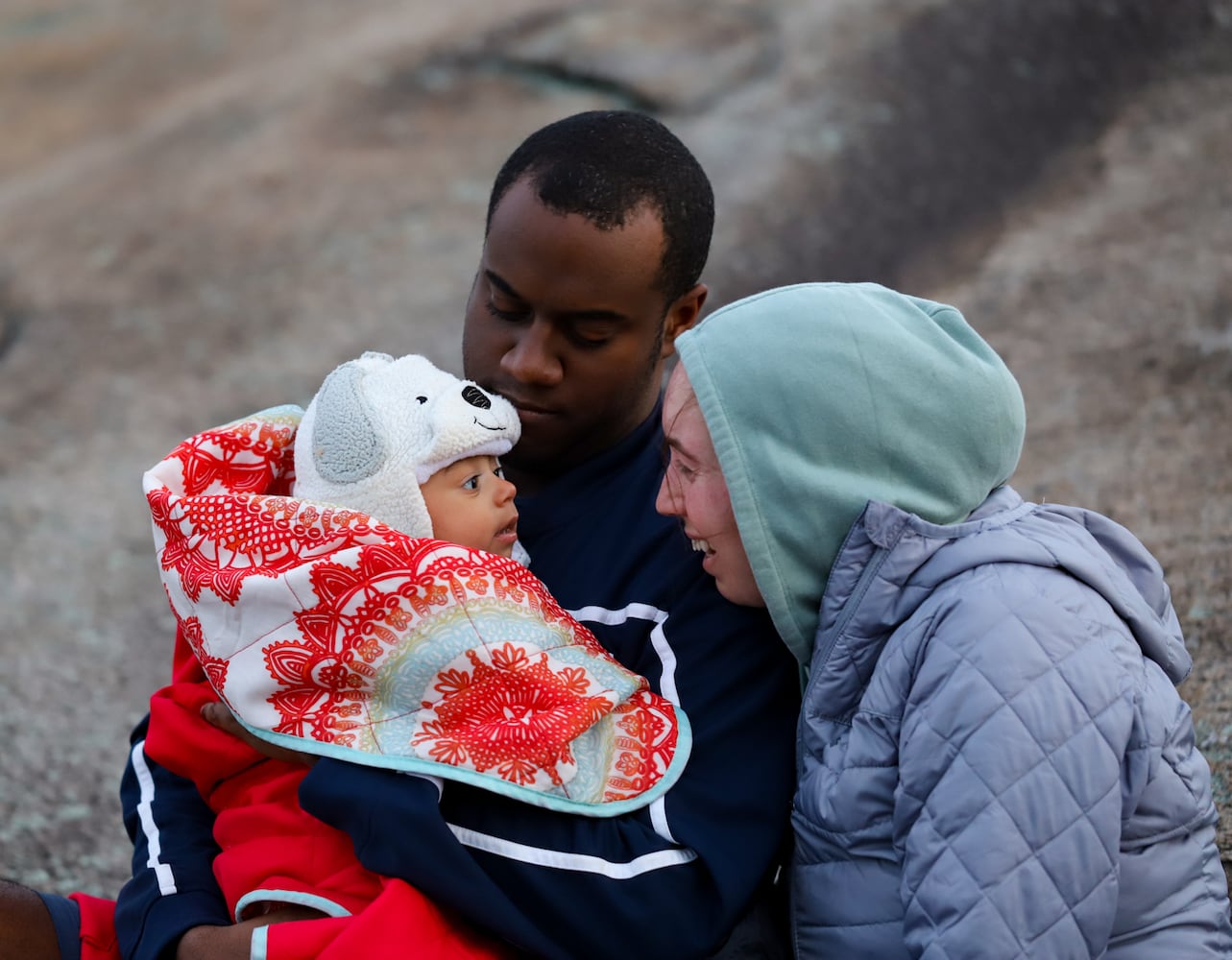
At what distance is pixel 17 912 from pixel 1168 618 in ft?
5.82

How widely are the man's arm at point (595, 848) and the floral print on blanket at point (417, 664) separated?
0.13 ft

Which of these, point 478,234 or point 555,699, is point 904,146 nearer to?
point 478,234

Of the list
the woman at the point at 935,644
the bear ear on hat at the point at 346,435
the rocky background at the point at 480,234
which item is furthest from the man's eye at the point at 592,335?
the rocky background at the point at 480,234

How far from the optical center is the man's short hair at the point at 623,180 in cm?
217

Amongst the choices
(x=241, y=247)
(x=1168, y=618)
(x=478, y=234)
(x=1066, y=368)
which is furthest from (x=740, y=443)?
(x=241, y=247)

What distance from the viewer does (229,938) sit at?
6.17 ft

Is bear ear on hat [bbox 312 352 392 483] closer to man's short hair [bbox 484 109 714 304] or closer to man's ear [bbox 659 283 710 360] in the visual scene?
man's short hair [bbox 484 109 714 304]

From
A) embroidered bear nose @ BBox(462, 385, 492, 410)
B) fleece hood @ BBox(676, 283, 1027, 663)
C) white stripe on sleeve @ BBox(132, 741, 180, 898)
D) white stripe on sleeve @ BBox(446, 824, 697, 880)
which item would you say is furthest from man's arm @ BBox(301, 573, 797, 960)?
embroidered bear nose @ BBox(462, 385, 492, 410)

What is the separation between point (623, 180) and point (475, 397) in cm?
43

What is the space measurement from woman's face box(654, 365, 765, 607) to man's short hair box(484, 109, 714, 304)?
35 centimetres

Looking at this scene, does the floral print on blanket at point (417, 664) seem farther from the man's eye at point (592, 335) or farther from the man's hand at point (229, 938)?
the man's eye at point (592, 335)

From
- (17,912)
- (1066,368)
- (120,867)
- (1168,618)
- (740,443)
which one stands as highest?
(740,443)

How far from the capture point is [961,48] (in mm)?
5383

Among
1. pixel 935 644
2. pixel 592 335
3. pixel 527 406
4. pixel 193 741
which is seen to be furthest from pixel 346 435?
pixel 935 644
